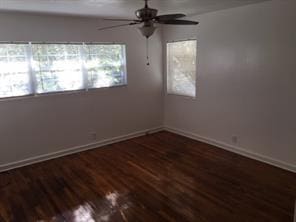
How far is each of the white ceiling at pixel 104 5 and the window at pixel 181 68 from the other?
1.02 m

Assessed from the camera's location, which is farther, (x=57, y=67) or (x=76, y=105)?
(x=76, y=105)

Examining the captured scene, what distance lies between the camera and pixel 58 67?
161 inches

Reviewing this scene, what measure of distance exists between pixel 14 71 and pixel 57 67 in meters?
0.65

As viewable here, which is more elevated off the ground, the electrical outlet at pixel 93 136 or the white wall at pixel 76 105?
the white wall at pixel 76 105

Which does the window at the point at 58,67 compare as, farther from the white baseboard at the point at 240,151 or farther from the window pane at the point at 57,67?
the white baseboard at the point at 240,151

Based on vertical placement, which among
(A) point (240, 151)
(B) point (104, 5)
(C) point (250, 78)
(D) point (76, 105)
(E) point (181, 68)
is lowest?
(A) point (240, 151)

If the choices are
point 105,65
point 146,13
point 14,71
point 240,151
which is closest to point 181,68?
point 105,65

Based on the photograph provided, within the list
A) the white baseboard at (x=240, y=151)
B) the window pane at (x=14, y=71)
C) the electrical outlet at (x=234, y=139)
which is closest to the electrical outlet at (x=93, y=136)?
the window pane at (x=14, y=71)

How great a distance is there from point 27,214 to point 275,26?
12.9ft

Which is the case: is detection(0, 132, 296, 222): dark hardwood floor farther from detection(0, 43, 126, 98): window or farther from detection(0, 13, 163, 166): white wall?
detection(0, 43, 126, 98): window

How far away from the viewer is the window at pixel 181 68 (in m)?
4.74

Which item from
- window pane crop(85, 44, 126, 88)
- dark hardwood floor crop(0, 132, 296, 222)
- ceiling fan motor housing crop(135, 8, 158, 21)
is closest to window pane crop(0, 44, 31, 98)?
window pane crop(85, 44, 126, 88)

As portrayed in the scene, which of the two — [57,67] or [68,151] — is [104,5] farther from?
[68,151]

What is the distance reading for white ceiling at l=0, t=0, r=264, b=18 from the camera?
2.97m
